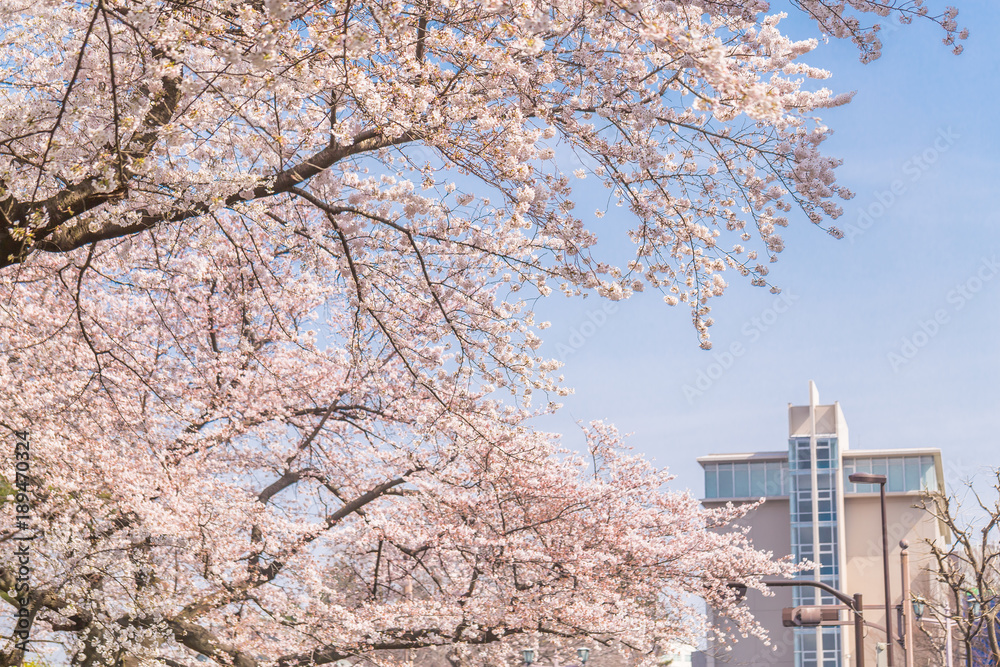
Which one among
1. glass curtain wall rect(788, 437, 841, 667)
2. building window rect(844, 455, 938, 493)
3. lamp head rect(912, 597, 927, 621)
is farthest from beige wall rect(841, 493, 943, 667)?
lamp head rect(912, 597, 927, 621)

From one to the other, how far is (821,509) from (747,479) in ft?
18.2

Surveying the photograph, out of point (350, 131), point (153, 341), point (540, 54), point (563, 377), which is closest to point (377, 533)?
point (153, 341)

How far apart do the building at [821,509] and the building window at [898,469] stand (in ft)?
0.21

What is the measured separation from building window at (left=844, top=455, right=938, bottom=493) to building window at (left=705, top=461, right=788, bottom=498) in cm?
415

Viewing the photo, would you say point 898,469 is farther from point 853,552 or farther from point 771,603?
point 771,603

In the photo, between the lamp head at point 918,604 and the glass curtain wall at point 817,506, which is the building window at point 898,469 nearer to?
the glass curtain wall at point 817,506

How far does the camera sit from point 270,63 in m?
4.58

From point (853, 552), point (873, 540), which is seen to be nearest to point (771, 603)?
point (853, 552)

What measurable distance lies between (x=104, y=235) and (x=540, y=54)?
9.53ft

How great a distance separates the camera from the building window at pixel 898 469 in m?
59.8

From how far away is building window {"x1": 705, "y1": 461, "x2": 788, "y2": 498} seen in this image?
6184 cm

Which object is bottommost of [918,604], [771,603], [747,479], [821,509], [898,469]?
[918,604]

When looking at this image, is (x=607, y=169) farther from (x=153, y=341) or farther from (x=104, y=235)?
(x=153, y=341)

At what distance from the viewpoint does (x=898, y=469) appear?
2372 inches
